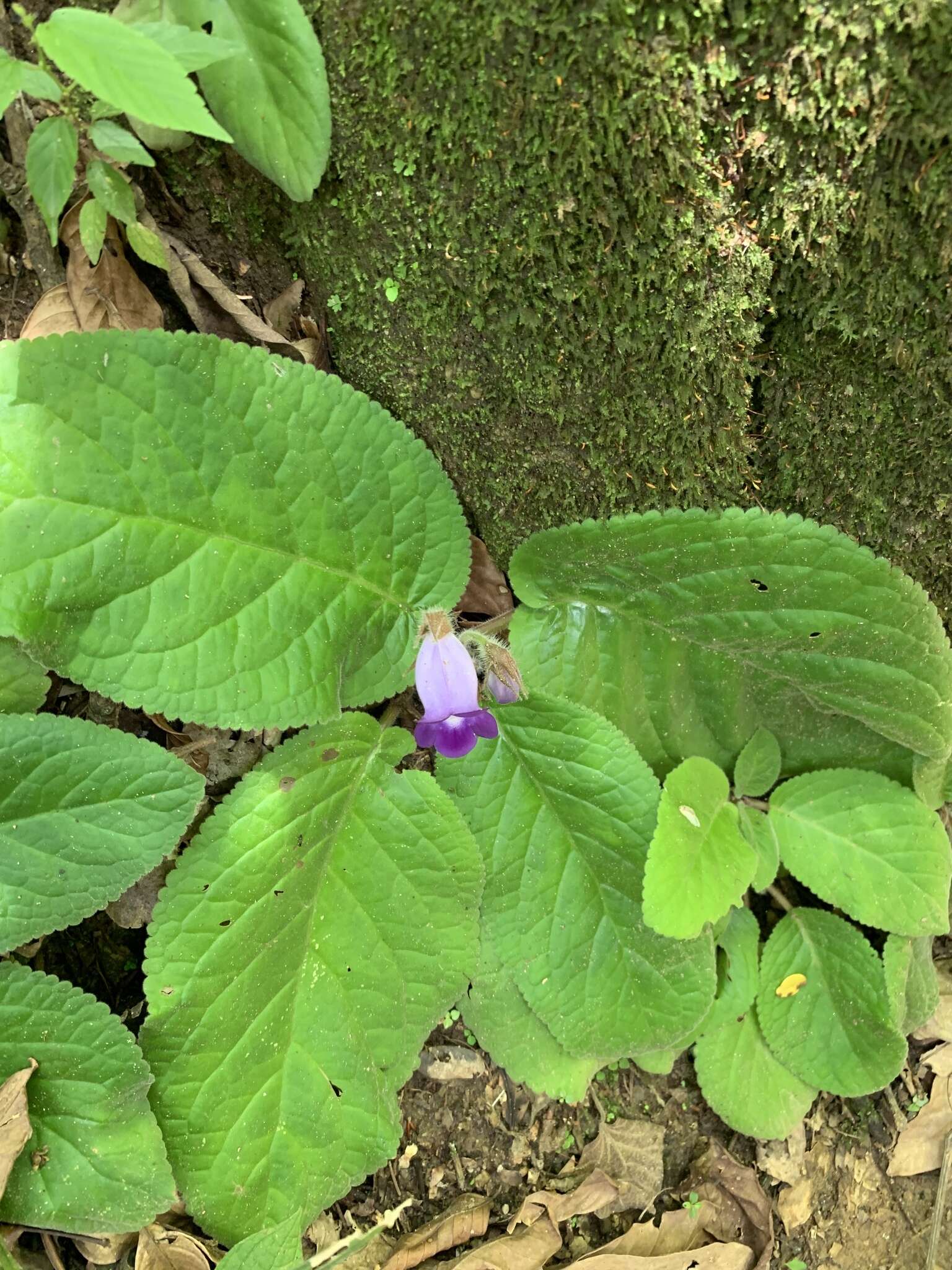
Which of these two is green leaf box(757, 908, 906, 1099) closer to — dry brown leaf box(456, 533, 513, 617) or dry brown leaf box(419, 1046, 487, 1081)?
dry brown leaf box(419, 1046, 487, 1081)

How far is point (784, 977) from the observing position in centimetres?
224

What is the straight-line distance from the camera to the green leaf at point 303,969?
175 cm

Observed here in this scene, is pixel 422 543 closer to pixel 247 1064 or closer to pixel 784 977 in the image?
pixel 247 1064

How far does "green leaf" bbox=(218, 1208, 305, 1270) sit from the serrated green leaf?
4.05ft

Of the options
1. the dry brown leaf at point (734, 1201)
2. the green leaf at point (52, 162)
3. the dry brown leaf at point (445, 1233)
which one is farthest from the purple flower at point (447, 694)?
the dry brown leaf at point (734, 1201)

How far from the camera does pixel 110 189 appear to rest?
5.02ft

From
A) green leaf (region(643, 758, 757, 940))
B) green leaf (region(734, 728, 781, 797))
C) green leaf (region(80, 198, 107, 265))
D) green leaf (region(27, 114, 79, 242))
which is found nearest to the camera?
green leaf (region(27, 114, 79, 242))

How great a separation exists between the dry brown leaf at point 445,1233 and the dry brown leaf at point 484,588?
4.80 feet

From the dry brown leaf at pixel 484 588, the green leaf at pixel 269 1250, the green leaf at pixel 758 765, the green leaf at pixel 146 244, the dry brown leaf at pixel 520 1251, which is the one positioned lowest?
the dry brown leaf at pixel 520 1251

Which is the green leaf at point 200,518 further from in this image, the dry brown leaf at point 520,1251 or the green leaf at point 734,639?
the dry brown leaf at point 520,1251

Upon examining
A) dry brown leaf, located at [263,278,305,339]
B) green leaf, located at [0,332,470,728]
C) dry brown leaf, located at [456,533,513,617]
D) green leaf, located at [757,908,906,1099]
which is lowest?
green leaf, located at [757,908,906,1099]

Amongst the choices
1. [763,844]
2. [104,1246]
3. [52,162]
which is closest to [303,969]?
[104,1246]

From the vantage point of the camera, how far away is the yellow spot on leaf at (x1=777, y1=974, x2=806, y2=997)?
7.32ft

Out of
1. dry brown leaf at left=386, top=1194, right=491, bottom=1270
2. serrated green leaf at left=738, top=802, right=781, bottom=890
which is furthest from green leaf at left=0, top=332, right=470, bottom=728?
dry brown leaf at left=386, top=1194, right=491, bottom=1270
